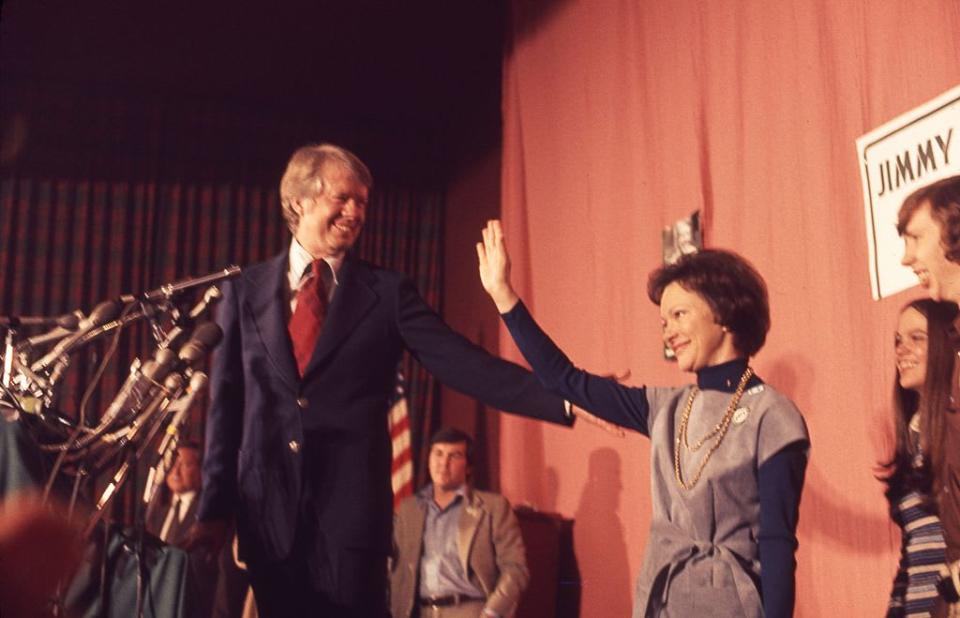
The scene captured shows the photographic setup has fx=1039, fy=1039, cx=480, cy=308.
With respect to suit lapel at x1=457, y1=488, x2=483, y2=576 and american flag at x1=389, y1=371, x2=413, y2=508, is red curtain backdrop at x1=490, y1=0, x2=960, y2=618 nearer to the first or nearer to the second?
suit lapel at x1=457, y1=488, x2=483, y2=576

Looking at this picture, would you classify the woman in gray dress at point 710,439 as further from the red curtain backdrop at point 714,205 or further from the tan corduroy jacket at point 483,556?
the tan corduroy jacket at point 483,556

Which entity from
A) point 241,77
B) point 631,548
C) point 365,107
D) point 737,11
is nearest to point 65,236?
point 241,77

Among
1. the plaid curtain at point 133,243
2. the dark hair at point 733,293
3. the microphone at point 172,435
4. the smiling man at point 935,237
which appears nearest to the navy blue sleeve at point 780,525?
the dark hair at point 733,293

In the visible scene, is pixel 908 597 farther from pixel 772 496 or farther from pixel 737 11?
pixel 737 11

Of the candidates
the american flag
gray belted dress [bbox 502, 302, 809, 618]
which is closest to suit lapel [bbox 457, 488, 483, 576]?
the american flag

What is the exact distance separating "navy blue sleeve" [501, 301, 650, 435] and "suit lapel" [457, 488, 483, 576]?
250 centimetres

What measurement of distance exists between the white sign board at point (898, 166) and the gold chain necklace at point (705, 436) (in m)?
0.56

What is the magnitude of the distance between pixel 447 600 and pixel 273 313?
8.17ft

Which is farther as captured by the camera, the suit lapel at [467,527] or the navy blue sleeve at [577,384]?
the suit lapel at [467,527]

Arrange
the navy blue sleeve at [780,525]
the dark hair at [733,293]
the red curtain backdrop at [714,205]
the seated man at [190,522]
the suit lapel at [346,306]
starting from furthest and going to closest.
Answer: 1. the seated man at [190,522]
2. the red curtain backdrop at [714,205]
3. the suit lapel at [346,306]
4. the dark hair at [733,293]
5. the navy blue sleeve at [780,525]

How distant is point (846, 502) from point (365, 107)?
5.07 m

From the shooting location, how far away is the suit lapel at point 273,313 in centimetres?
224

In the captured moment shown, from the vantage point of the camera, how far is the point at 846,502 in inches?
100.0

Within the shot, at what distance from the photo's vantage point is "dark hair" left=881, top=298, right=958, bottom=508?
6.71ft
